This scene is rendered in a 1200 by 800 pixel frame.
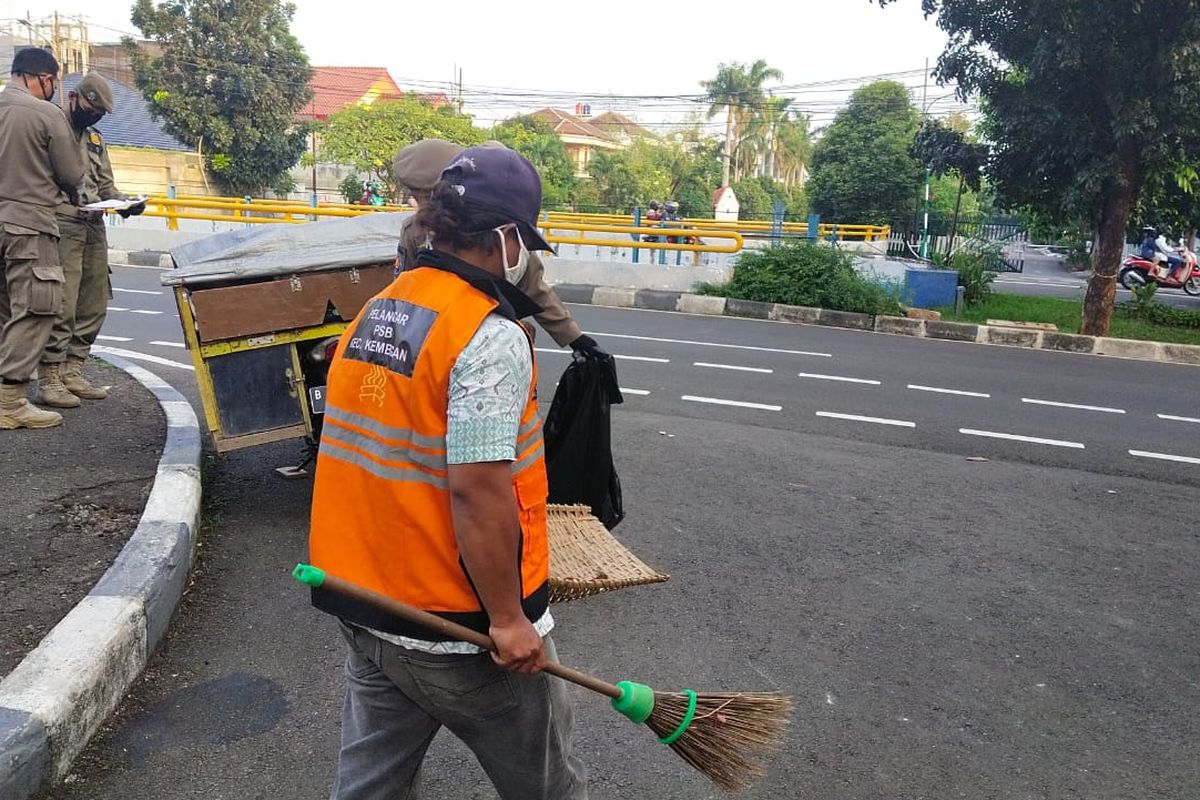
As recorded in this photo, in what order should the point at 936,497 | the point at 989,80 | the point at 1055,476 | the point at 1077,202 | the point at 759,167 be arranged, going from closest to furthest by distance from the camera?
the point at 936,497
the point at 1055,476
the point at 1077,202
the point at 989,80
the point at 759,167

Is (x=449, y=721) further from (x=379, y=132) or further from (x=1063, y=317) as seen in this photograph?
(x=379, y=132)

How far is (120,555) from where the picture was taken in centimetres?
372

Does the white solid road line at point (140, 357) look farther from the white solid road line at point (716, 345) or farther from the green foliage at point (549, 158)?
the green foliage at point (549, 158)

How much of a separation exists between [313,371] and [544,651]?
3134mm

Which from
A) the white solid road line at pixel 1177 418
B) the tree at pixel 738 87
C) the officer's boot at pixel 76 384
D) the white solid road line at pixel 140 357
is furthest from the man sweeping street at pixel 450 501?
the tree at pixel 738 87

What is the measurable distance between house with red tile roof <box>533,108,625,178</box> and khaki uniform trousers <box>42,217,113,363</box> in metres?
64.0

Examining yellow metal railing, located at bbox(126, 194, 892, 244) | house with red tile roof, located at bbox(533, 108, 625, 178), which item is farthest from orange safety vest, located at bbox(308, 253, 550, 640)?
house with red tile roof, located at bbox(533, 108, 625, 178)

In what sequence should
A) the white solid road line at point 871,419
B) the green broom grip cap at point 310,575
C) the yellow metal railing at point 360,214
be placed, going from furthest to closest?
the yellow metal railing at point 360,214 < the white solid road line at point 871,419 < the green broom grip cap at point 310,575

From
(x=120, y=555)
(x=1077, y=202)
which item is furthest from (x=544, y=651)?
(x=1077, y=202)

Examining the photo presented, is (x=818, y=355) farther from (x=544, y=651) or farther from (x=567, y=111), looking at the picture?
(x=567, y=111)

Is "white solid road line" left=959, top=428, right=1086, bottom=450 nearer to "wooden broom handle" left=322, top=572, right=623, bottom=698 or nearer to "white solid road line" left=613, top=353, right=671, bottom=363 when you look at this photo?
"white solid road line" left=613, top=353, right=671, bottom=363

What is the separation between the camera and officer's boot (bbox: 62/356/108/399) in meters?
6.22

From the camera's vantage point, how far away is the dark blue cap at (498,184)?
195 cm

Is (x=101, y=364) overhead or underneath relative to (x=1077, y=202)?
underneath
